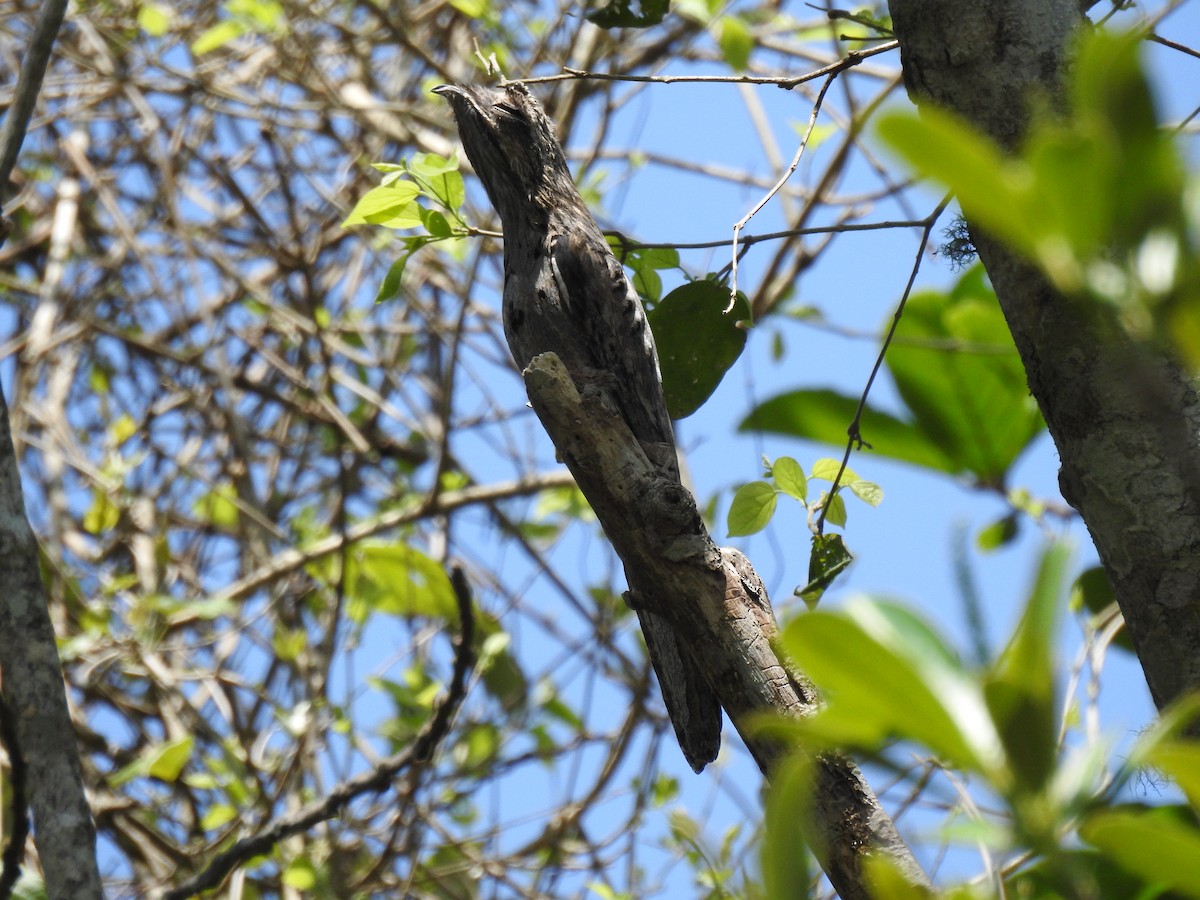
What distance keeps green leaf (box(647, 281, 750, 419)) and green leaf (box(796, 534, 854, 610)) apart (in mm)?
270

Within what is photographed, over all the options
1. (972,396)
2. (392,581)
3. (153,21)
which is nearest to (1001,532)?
(972,396)

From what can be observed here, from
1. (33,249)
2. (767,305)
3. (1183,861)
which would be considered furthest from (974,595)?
(33,249)

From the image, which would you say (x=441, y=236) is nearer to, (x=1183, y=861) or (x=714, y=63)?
(x=1183, y=861)

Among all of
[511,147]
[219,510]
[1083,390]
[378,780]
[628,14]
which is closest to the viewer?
[1083,390]

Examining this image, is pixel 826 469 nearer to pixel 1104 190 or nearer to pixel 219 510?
pixel 1104 190

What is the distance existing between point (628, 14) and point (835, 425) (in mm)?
1242

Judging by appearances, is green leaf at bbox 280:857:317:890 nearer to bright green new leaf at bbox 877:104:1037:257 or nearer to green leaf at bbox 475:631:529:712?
green leaf at bbox 475:631:529:712

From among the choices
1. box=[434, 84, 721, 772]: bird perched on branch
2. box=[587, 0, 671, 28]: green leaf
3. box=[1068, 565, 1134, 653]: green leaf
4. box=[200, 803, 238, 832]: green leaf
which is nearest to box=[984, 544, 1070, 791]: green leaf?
box=[434, 84, 721, 772]: bird perched on branch

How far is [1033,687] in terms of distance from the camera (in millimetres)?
374

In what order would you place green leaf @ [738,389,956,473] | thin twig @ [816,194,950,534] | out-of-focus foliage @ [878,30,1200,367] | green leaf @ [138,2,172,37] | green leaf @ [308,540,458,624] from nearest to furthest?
out-of-focus foliage @ [878,30,1200,367]
thin twig @ [816,194,950,534]
green leaf @ [738,389,956,473]
green leaf @ [308,540,458,624]
green leaf @ [138,2,172,37]

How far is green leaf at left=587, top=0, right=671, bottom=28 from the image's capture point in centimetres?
158

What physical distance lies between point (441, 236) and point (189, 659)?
295cm

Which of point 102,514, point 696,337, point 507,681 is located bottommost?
point 696,337

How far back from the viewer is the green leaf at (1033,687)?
367 millimetres
